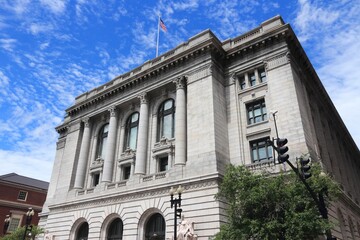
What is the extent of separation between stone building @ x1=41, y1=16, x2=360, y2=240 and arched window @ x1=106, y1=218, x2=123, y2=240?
0.09m

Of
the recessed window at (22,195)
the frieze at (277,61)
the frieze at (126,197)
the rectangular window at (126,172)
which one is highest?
the frieze at (277,61)

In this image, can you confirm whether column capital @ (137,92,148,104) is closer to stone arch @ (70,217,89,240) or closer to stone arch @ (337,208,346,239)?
stone arch @ (70,217,89,240)

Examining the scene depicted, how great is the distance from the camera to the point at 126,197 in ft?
92.8

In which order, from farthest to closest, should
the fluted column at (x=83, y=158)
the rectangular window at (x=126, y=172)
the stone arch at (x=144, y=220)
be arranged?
1. the fluted column at (x=83, y=158)
2. the rectangular window at (x=126, y=172)
3. the stone arch at (x=144, y=220)

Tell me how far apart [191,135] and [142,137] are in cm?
629

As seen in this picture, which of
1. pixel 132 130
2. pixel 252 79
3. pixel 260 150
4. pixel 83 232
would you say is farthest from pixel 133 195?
pixel 252 79

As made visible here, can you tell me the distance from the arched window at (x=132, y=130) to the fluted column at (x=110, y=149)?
4.90ft

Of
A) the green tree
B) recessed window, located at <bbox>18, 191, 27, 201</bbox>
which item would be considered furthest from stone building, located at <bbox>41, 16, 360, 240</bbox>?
recessed window, located at <bbox>18, 191, 27, 201</bbox>

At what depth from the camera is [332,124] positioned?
4038cm

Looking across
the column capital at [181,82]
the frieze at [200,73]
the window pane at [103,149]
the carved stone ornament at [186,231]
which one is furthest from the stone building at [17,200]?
the frieze at [200,73]

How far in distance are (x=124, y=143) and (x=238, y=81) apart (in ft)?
47.3

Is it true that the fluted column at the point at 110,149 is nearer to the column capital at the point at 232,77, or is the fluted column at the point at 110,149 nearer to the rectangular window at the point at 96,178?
the rectangular window at the point at 96,178

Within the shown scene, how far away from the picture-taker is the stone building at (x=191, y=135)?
2450cm

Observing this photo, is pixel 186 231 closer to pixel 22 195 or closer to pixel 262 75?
pixel 262 75
